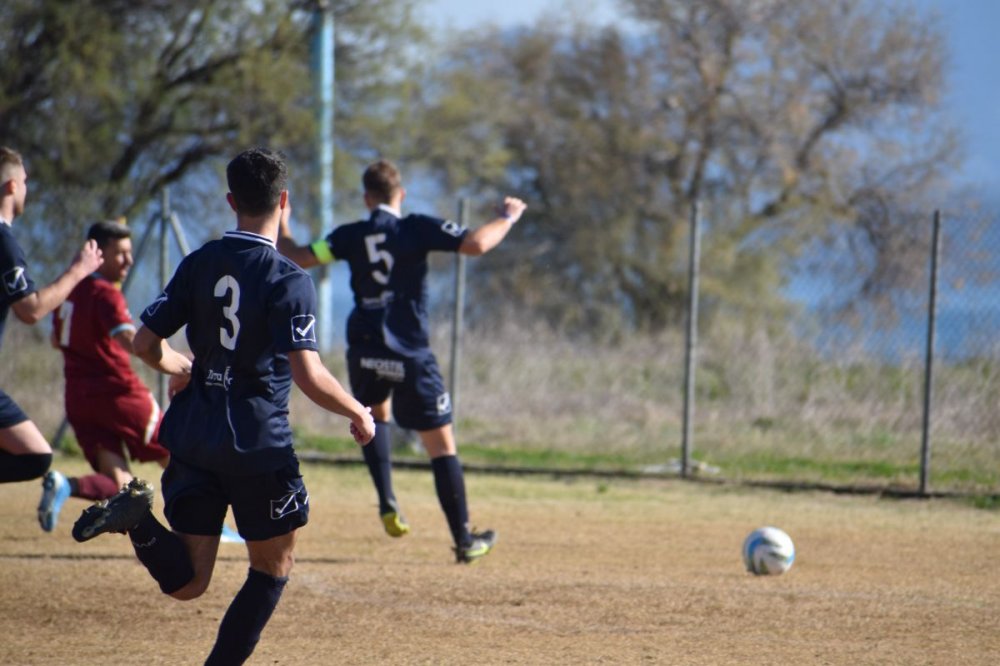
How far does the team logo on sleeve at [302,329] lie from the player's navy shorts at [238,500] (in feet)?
1.49

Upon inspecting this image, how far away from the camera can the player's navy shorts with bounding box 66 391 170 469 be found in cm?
809

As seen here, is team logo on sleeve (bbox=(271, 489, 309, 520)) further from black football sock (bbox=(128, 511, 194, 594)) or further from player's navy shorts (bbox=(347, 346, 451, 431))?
player's navy shorts (bbox=(347, 346, 451, 431))

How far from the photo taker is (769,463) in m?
12.7

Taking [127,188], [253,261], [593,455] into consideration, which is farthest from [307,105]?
[253,261]

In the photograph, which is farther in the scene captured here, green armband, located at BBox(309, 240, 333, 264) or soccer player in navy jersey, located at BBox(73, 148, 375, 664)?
green armband, located at BBox(309, 240, 333, 264)

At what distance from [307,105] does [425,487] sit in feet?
35.8

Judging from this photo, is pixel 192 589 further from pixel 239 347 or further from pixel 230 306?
pixel 230 306

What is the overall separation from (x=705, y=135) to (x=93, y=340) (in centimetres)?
1989

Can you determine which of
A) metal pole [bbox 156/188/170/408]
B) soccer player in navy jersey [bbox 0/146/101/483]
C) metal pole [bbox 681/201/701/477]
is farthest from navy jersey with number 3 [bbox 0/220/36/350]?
metal pole [bbox 681/201/701/477]

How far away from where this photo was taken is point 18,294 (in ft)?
20.9

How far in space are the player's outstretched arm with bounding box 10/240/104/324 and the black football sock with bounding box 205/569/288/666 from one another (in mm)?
2175

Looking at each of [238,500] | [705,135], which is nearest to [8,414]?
[238,500]

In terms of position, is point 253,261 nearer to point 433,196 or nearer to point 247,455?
point 247,455

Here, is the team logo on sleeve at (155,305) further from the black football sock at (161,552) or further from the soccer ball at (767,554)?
the soccer ball at (767,554)
